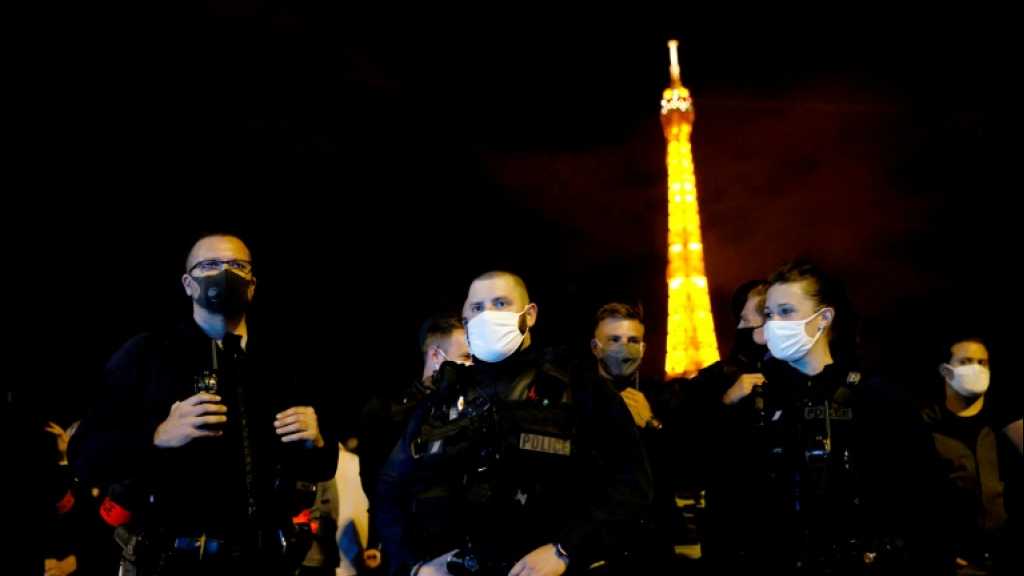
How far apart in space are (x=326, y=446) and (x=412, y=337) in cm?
3405

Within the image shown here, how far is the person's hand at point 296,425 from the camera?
5.00 m

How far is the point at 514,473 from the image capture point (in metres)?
4.82

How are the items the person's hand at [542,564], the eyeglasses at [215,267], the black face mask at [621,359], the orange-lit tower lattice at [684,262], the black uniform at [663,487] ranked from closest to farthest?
the person's hand at [542,564]
the eyeglasses at [215,267]
the black uniform at [663,487]
the black face mask at [621,359]
the orange-lit tower lattice at [684,262]

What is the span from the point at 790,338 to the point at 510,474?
201cm

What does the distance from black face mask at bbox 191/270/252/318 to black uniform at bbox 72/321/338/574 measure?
6.8 inches

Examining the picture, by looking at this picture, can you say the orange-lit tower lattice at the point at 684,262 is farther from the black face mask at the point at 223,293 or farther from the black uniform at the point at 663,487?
the black face mask at the point at 223,293

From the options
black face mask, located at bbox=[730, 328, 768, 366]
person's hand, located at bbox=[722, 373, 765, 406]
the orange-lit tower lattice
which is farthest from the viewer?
the orange-lit tower lattice

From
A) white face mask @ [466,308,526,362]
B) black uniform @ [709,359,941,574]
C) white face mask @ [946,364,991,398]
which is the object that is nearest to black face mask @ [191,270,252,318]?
white face mask @ [466,308,526,362]

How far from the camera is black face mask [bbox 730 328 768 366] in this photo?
7.12 metres

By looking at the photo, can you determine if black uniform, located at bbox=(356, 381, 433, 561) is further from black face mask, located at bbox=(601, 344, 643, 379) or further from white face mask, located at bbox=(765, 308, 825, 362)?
white face mask, located at bbox=(765, 308, 825, 362)

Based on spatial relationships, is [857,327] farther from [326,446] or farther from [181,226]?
[181,226]

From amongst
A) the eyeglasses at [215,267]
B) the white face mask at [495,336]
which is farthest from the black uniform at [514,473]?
the eyeglasses at [215,267]

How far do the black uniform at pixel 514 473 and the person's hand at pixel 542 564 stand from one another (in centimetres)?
7

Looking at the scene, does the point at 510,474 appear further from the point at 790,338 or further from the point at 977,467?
the point at 977,467
